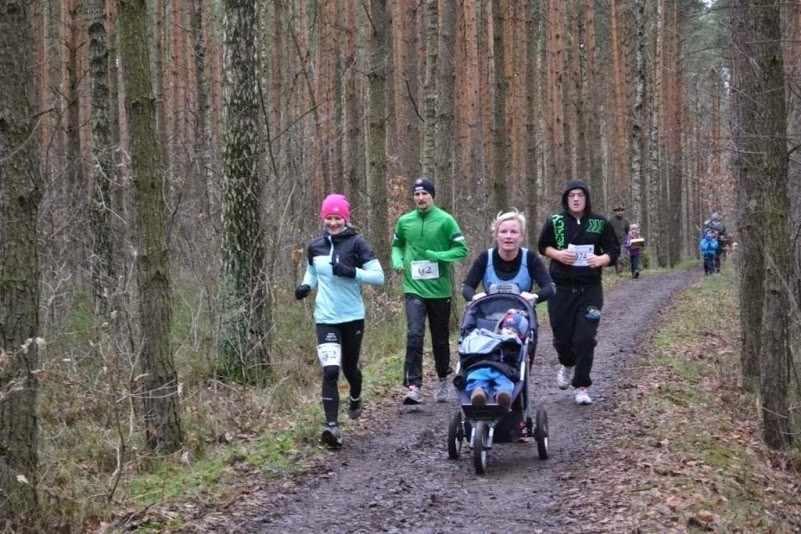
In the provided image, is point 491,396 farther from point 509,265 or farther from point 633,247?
point 633,247

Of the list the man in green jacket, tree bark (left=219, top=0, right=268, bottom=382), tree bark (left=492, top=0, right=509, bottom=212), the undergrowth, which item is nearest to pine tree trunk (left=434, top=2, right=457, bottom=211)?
tree bark (left=492, top=0, right=509, bottom=212)

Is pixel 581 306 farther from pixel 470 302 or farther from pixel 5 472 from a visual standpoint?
pixel 5 472

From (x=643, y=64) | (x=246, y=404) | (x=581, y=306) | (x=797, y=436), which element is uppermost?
(x=643, y=64)

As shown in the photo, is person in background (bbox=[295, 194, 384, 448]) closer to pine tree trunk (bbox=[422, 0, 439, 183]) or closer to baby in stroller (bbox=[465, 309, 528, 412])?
baby in stroller (bbox=[465, 309, 528, 412])

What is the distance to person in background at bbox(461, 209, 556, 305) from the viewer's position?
762 cm

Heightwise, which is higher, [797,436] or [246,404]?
[246,404]

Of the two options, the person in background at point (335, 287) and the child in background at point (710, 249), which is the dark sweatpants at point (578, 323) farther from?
the child in background at point (710, 249)

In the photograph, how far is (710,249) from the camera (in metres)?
27.1

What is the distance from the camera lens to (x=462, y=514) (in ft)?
18.8

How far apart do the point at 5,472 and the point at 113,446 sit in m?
2.14

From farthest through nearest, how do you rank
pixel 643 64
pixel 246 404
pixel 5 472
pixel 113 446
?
pixel 643 64
pixel 246 404
pixel 113 446
pixel 5 472

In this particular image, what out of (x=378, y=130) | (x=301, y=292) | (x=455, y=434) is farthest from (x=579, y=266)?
(x=378, y=130)

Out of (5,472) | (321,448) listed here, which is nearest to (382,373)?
(321,448)

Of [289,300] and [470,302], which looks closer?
[470,302]
